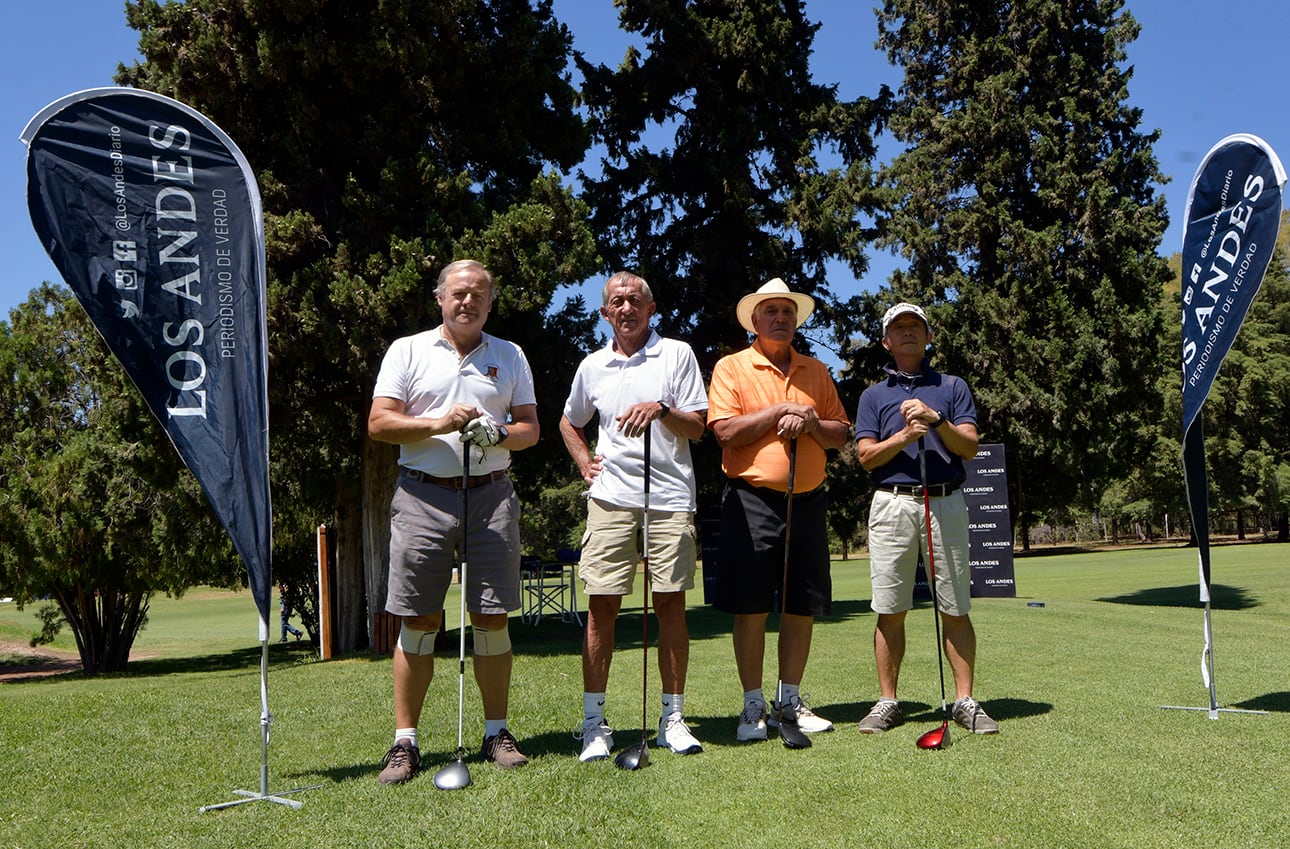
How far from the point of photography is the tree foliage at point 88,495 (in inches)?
517

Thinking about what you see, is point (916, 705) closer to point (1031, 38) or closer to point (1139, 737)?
point (1139, 737)

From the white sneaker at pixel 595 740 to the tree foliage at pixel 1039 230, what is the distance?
16.3m

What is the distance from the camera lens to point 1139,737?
15.0 feet

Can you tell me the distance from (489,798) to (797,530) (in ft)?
6.52

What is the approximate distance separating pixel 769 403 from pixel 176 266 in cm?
281

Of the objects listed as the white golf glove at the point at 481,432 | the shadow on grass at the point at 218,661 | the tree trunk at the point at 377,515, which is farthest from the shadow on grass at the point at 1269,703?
the shadow on grass at the point at 218,661

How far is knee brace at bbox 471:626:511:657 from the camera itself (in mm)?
4480

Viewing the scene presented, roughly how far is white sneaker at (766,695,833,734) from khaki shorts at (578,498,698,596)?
0.79 meters

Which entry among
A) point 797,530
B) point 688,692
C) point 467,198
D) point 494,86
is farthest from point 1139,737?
point 494,86

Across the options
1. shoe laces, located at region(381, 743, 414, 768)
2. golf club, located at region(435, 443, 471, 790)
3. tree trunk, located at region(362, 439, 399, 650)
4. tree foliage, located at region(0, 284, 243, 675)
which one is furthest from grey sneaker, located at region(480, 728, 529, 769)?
tree foliage, located at region(0, 284, 243, 675)

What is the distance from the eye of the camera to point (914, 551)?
16.7 feet

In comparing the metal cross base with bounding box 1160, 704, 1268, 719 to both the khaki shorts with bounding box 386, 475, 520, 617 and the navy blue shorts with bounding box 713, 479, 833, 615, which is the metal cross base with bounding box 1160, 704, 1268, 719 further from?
the khaki shorts with bounding box 386, 475, 520, 617

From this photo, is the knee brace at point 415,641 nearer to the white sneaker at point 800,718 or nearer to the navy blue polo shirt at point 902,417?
the white sneaker at point 800,718

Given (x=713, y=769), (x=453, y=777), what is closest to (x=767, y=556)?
(x=713, y=769)
